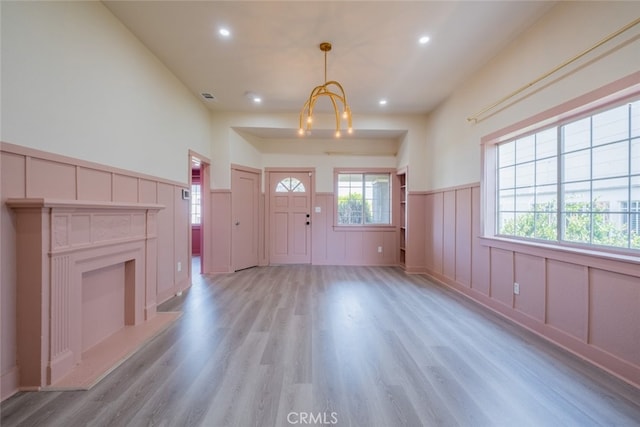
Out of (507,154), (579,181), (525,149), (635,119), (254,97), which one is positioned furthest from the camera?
(254,97)

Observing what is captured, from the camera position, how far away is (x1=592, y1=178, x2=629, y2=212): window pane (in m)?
1.90

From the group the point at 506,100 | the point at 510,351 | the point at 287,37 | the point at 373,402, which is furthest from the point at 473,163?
the point at 373,402

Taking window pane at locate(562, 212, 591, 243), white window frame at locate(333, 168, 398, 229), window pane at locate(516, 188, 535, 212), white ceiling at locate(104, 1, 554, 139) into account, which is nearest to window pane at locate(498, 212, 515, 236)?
window pane at locate(516, 188, 535, 212)

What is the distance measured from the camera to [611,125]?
1.96m

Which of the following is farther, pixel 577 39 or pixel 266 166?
pixel 266 166

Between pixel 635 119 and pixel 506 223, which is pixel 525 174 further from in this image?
pixel 635 119

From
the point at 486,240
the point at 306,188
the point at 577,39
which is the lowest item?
the point at 486,240

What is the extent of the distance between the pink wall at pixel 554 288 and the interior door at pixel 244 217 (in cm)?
374

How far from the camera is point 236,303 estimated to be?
3.19 metres

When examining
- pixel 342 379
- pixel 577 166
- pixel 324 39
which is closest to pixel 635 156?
pixel 577 166

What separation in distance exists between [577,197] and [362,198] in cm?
363

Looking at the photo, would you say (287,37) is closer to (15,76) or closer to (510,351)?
(15,76)

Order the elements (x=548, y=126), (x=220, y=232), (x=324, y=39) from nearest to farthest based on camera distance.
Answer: (x=548, y=126)
(x=324, y=39)
(x=220, y=232)

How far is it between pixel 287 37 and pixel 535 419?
11.9ft
